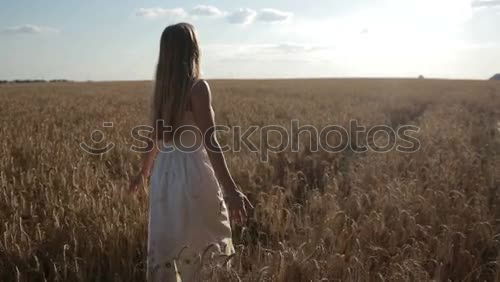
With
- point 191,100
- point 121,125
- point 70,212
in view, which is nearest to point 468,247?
point 191,100

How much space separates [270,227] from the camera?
11.1 feet

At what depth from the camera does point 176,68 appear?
229 centimetres

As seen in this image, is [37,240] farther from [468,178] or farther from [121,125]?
[121,125]

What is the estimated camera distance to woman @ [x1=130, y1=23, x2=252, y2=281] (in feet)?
7.58

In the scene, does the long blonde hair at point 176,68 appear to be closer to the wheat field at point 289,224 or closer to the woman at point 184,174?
the woman at point 184,174

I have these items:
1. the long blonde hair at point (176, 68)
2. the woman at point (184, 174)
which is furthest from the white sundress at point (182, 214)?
the long blonde hair at point (176, 68)

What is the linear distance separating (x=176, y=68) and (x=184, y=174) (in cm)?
55

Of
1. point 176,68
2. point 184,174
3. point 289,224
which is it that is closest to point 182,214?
point 184,174

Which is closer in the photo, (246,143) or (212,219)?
(212,219)

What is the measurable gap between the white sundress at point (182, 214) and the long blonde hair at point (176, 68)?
5.8 inches

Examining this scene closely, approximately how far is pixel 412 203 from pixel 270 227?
131cm

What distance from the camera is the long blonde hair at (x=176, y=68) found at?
229cm

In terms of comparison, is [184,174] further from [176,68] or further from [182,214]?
[176,68]

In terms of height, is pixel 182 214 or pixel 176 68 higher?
pixel 176 68
